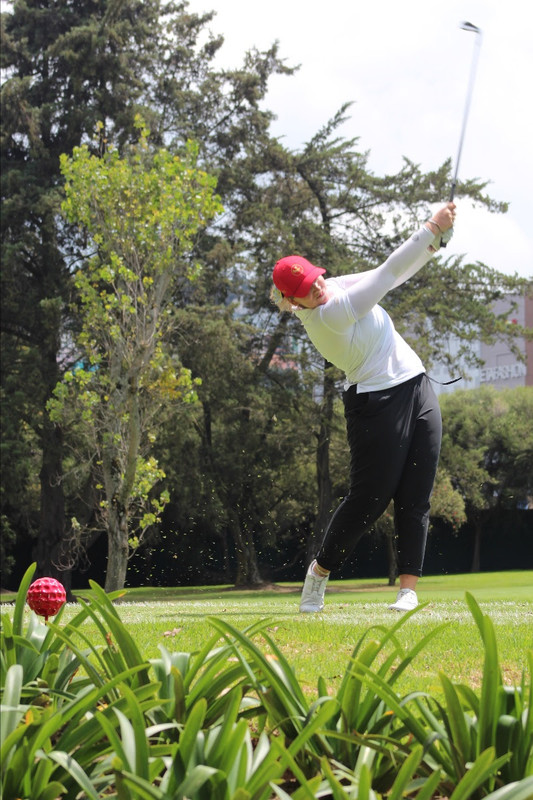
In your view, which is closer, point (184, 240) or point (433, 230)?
point (433, 230)

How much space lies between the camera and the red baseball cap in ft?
17.1

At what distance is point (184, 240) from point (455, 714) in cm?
1566

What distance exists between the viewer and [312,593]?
6.02 metres

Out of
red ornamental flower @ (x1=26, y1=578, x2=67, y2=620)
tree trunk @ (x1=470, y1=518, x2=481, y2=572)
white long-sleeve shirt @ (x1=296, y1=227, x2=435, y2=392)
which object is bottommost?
tree trunk @ (x1=470, y1=518, x2=481, y2=572)

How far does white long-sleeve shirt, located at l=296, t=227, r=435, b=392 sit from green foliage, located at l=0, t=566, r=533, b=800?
271 centimetres

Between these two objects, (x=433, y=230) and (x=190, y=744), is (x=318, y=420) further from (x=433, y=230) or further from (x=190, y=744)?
(x=190, y=744)

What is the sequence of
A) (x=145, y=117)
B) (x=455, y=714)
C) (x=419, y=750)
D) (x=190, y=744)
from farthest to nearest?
(x=145, y=117) → (x=455, y=714) → (x=190, y=744) → (x=419, y=750)

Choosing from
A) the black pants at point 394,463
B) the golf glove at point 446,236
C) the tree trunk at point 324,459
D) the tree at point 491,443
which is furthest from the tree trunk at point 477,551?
the golf glove at point 446,236

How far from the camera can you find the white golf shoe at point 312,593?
5941 mm

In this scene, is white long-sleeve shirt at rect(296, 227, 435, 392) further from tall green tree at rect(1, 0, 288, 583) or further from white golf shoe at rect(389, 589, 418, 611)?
tall green tree at rect(1, 0, 288, 583)

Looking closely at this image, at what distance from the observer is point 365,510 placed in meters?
5.48

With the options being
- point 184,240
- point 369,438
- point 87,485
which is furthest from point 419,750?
point 87,485

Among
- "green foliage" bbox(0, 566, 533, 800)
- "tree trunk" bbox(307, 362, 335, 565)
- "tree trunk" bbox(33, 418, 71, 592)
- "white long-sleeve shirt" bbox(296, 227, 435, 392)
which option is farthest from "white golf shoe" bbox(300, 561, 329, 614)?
"tree trunk" bbox(307, 362, 335, 565)

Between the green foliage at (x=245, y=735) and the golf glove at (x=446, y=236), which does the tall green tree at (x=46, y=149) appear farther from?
the green foliage at (x=245, y=735)
